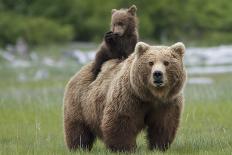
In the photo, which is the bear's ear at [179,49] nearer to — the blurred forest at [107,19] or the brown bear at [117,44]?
the brown bear at [117,44]

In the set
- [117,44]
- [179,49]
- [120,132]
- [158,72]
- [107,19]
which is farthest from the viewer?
[107,19]

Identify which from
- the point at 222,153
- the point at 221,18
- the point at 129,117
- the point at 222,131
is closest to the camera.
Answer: the point at 222,153

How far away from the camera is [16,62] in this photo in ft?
110

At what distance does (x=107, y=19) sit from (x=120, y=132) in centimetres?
3922

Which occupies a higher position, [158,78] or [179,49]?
[179,49]

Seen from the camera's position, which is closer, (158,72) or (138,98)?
(158,72)

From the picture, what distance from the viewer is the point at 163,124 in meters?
7.84

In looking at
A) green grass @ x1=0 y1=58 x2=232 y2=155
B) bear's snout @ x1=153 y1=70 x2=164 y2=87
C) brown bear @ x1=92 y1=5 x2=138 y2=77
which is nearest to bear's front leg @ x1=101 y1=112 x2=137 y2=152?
green grass @ x1=0 y1=58 x2=232 y2=155

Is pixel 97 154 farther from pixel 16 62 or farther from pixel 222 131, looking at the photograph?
pixel 16 62

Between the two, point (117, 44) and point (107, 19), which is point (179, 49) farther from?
point (107, 19)

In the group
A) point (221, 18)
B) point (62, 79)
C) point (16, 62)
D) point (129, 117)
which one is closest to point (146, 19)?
point (221, 18)

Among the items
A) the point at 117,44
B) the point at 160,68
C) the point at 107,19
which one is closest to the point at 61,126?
the point at 117,44

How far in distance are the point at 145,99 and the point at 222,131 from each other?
2526mm

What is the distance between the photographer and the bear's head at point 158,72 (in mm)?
7328
